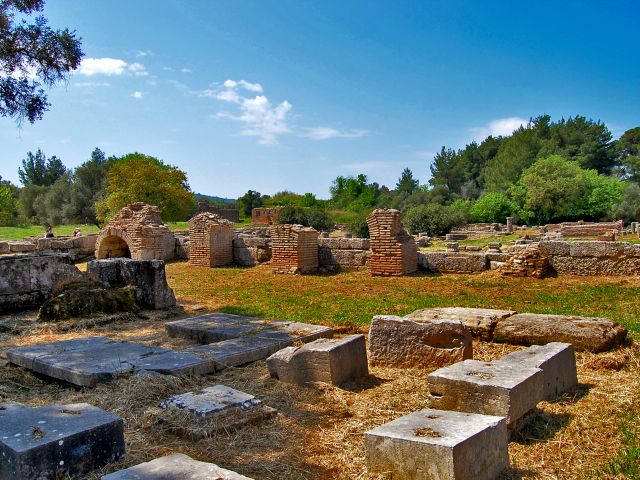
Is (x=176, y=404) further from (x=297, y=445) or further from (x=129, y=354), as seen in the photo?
(x=129, y=354)

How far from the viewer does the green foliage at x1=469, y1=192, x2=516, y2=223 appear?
1738 inches

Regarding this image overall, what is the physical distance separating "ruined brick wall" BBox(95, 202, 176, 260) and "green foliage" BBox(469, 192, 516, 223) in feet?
102

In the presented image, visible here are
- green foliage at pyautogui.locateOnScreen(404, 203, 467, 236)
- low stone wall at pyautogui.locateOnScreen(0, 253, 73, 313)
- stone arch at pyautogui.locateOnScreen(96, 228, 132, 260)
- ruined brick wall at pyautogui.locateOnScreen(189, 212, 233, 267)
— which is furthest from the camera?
green foliage at pyautogui.locateOnScreen(404, 203, 467, 236)

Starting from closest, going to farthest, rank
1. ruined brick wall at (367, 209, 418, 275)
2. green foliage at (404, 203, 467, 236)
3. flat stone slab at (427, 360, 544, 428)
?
flat stone slab at (427, 360, 544, 428) < ruined brick wall at (367, 209, 418, 275) < green foliage at (404, 203, 467, 236)

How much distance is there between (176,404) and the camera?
4.10 meters

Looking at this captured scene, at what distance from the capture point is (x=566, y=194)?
41406 mm

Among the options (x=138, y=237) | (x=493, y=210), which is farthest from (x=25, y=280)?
(x=493, y=210)

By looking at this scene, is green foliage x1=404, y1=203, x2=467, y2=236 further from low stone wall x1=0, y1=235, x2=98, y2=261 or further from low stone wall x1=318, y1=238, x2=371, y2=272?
low stone wall x1=0, y1=235, x2=98, y2=261

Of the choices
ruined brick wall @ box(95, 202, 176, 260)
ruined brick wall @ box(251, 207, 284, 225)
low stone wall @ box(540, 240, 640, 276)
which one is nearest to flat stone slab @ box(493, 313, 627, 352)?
low stone wall @ box(540, 240, 640, 276)

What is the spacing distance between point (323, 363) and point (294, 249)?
31.9 feet

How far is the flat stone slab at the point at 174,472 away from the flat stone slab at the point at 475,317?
4009 mm

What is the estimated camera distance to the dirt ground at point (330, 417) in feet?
11.3

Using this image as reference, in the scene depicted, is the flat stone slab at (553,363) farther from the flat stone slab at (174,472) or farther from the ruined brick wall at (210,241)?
the ruined brick wall at (210,241)

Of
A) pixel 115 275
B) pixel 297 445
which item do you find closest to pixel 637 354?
pixel 297 445
